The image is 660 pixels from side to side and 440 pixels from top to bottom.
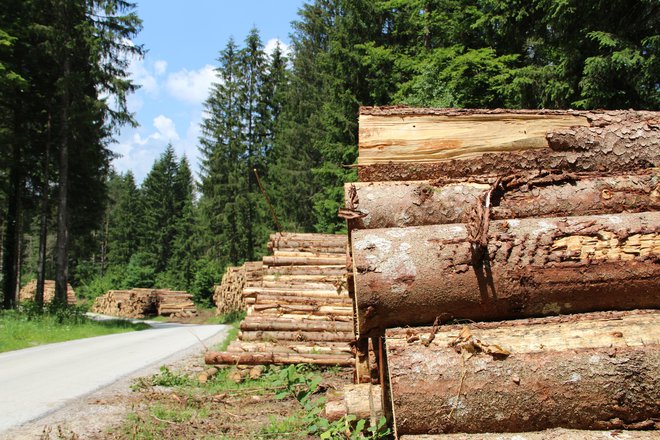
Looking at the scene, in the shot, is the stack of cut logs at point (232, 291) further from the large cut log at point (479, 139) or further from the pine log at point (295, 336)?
the large cut log at point (479, 139)

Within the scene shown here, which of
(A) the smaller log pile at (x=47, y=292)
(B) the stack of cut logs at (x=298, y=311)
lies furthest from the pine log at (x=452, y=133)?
(A) the smaller log pile at (x=47, y=292)

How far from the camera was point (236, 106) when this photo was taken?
40062 mm

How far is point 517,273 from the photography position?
139 inches

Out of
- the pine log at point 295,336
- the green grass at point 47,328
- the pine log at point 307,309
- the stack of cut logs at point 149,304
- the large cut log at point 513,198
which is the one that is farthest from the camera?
the stack of cut logs at point 149,304

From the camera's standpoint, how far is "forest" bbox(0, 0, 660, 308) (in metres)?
11.9

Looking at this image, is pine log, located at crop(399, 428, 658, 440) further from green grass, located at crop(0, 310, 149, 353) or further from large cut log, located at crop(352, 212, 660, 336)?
green grass, located at crop(0, 310, 149, 353)

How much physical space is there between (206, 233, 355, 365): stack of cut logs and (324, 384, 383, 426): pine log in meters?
2.56

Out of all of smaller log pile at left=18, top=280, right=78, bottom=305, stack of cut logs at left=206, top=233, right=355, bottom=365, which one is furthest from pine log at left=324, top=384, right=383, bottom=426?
smaller log pile at left=18, top=280, right=78, bottom=305

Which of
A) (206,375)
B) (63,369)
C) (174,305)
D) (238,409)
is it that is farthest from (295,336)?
(174,305)

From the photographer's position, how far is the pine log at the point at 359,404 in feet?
15.0

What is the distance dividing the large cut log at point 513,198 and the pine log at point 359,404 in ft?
5.24

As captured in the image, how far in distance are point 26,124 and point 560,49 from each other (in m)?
21.6

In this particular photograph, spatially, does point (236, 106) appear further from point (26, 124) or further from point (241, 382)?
point (241, 382)

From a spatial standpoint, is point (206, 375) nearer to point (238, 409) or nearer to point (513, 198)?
point (238, 409)
